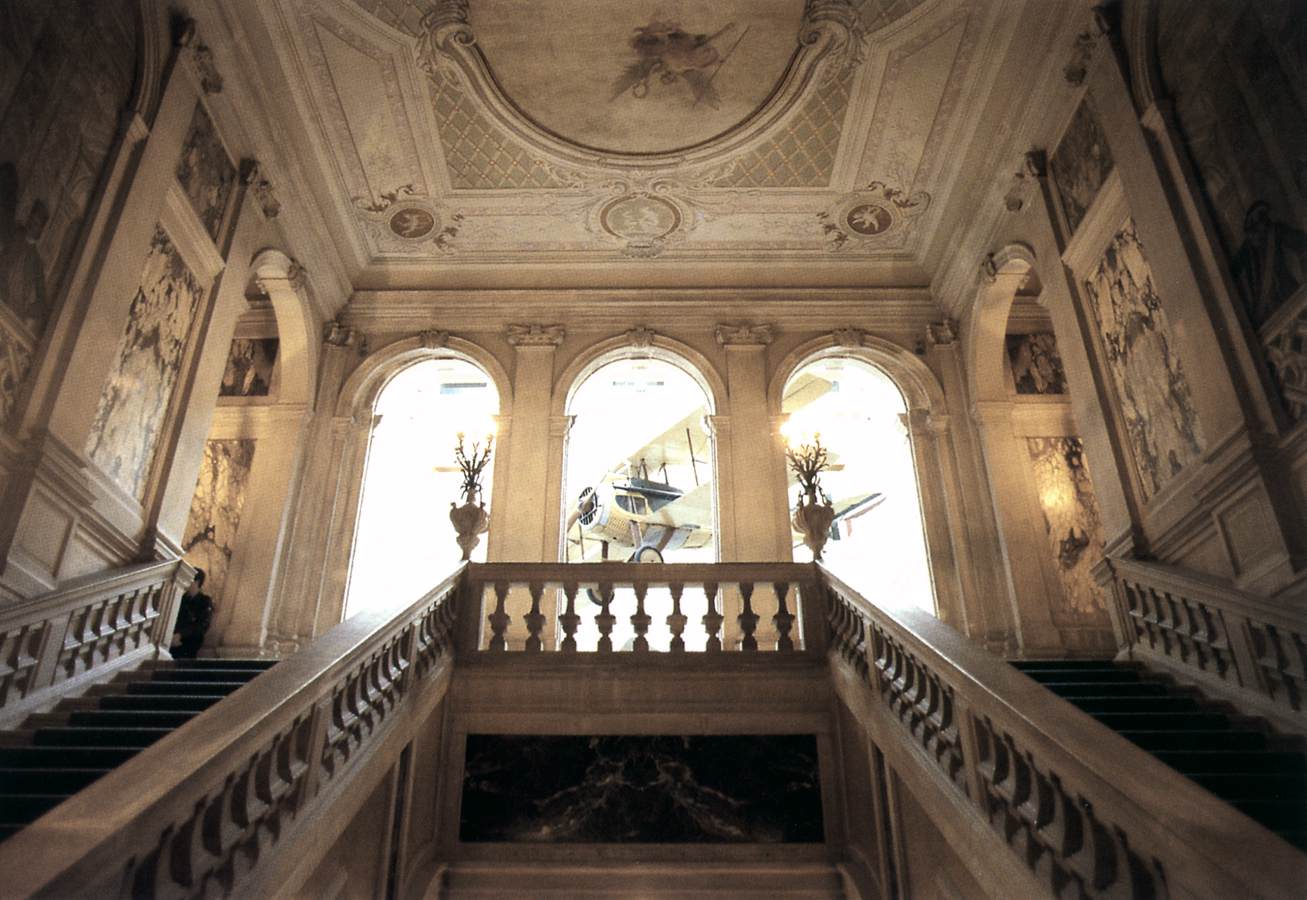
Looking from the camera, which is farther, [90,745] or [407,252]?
[407,252]

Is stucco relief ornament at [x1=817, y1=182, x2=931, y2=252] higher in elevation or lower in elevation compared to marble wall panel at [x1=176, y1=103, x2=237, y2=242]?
higher

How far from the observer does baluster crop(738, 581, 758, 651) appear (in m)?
6.66

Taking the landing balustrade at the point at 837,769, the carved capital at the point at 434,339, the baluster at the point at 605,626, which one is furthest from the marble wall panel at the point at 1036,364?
the carved capital at the point at 434,339

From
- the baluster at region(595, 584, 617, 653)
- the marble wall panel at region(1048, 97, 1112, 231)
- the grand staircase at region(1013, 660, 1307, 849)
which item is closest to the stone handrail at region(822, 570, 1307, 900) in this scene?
the grand staircase at region(1013, 660, 1307, 849)

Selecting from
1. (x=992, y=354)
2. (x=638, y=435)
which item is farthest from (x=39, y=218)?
(x=638, y=435)

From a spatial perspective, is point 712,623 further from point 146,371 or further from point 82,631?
point 146,371

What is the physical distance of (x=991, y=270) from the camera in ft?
34.1

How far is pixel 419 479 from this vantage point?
17953mm

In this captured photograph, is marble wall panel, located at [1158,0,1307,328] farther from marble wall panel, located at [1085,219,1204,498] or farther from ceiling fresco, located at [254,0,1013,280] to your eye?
ceiling fresco, located at [254,0,1013,280]

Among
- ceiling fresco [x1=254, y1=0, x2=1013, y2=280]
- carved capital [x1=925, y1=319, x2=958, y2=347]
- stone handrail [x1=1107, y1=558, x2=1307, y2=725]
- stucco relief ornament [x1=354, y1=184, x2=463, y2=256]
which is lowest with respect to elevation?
stone handrail [x1=1107, y1=558, x2=1307, y2=725]

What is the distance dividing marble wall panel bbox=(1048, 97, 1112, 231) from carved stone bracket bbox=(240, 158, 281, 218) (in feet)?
25.8

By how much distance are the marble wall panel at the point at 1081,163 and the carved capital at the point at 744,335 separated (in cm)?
Result: 395

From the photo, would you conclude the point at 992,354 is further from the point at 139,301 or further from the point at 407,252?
the point at 139,301

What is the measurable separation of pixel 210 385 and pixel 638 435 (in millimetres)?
12254
